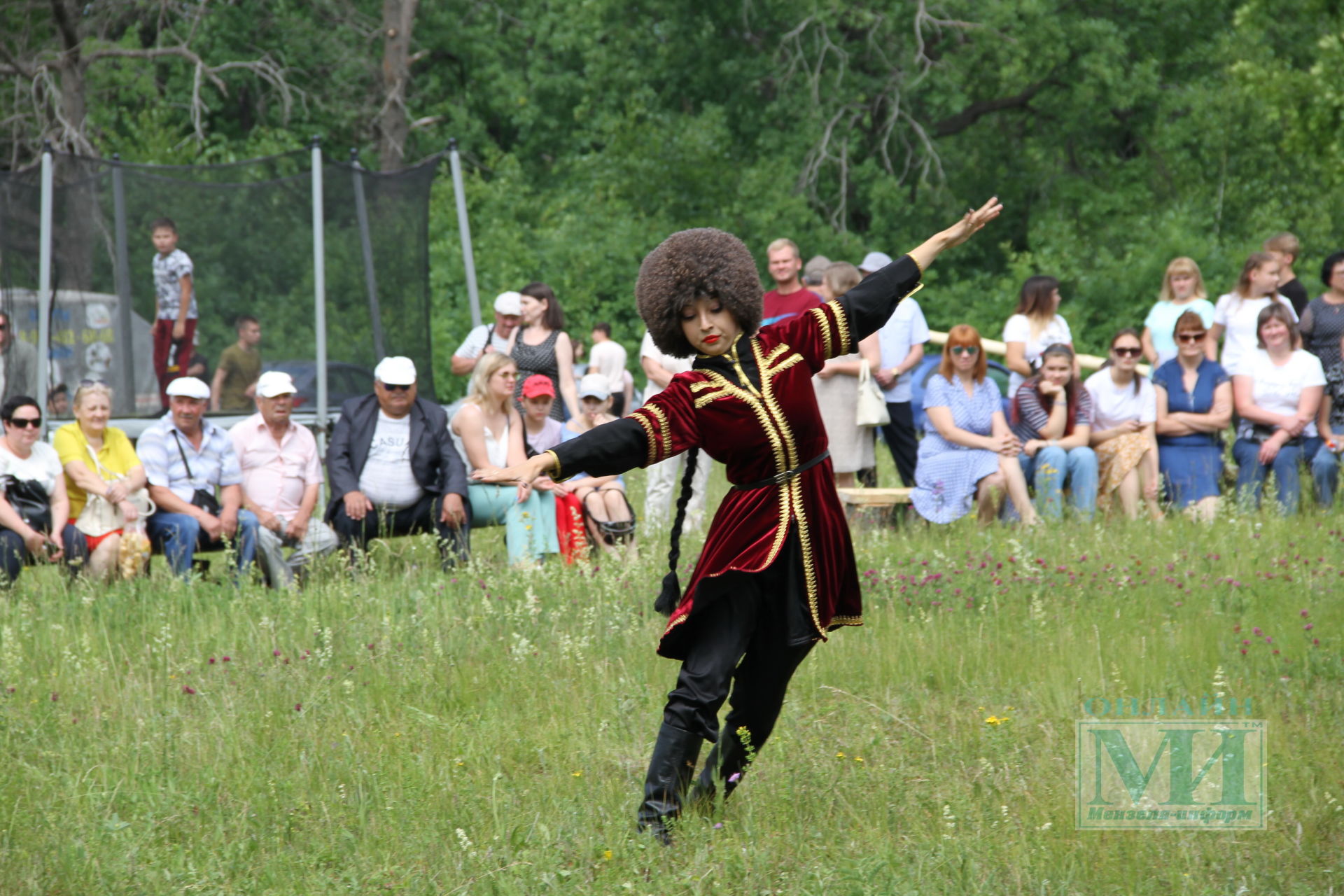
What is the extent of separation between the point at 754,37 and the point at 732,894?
69.5ft

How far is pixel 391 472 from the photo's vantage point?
813 cm

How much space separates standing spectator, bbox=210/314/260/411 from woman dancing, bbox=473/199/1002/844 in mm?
5621

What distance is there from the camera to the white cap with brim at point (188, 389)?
7863 millimetres

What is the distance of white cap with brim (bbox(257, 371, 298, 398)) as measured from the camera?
26.5 feet

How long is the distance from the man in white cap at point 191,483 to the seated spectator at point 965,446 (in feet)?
12.8

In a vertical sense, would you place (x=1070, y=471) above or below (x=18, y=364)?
below

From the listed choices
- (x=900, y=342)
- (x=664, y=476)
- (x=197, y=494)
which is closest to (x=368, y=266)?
(x=197, y=494)

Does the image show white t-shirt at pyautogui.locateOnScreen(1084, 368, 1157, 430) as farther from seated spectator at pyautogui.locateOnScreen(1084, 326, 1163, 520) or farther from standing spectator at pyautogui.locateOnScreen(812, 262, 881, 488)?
standing spectator at pyautogui.locateOnScreen(812, 262, 881, 488)

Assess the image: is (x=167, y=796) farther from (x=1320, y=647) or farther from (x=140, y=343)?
(x=140, y=343)

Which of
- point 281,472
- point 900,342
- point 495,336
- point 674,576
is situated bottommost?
point 674,576

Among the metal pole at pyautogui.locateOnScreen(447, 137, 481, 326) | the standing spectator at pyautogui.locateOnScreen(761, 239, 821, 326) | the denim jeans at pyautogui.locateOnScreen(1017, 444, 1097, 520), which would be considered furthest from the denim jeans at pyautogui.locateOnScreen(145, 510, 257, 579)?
the denim jeans at pyautogui.locateOnScreen(1017, 444, 1097, 520)

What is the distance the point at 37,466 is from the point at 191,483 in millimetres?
793

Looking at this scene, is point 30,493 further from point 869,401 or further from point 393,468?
point 869,401

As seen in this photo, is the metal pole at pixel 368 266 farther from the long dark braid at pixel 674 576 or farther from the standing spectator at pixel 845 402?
the long dark braid at pixel 674 576
